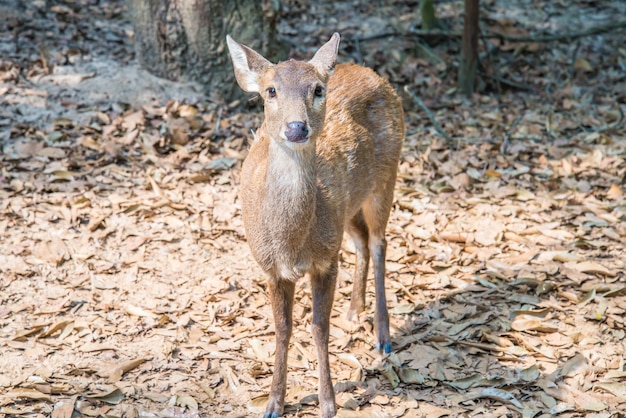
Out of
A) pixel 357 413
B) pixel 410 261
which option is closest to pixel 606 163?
pixel 410 261

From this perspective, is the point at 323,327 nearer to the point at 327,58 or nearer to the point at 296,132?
the point at 296,132

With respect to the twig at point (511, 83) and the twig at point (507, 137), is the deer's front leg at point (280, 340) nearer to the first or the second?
the twig at point (507, 137)

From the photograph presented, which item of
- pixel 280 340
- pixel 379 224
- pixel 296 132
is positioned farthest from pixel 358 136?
pixel 280 340

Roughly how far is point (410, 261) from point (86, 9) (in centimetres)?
554

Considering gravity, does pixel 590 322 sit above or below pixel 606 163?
below

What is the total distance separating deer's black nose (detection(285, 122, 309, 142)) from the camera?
157 inches

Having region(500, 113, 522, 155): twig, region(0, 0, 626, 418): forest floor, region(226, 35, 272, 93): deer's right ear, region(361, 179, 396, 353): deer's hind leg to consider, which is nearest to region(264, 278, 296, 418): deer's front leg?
region(0, 0, 626, 418): forest floor

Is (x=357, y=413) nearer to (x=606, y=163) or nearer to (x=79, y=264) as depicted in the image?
(x=79, y=264)

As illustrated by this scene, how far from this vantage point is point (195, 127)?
7.61m

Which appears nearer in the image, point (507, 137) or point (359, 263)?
point (359, 263)

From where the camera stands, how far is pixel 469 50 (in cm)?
859

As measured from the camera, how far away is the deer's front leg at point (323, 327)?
15.2ft

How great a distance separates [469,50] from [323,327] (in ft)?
16.1

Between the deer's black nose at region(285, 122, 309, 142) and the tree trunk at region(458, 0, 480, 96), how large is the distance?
4861 millimetres
